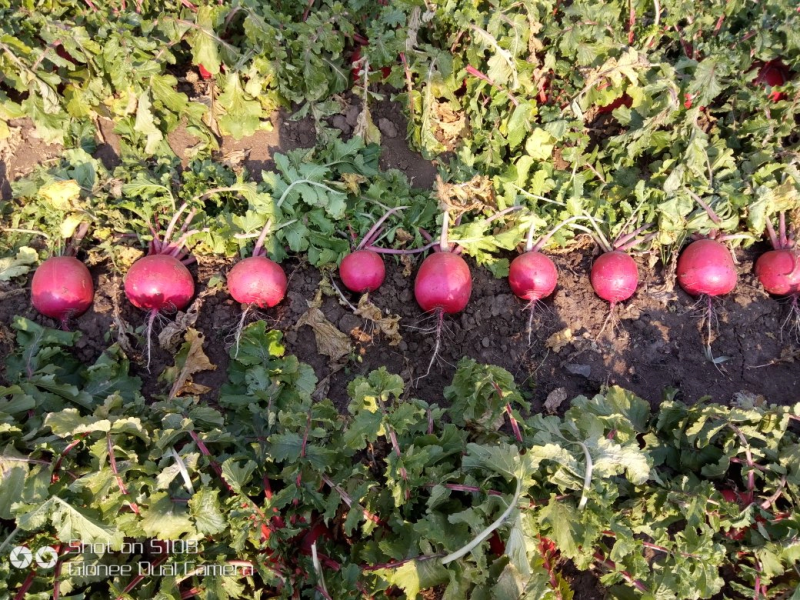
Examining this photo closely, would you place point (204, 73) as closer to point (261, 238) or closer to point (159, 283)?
point (261, 238)

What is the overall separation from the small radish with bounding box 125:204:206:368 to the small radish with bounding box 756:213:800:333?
4047mm

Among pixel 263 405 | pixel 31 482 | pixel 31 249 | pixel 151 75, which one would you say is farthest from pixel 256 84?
pixel 31 482

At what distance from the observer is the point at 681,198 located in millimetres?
3701

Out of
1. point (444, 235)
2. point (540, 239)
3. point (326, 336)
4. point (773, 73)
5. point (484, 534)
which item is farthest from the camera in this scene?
point (773, 73)

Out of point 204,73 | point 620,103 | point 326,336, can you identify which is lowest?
point 326,336

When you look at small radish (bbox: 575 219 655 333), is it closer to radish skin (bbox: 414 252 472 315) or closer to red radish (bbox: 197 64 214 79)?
radish skin (bbox: 414 252 472 315)

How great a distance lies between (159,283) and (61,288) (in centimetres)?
59

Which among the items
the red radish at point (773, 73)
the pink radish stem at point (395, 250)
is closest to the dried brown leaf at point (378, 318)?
the pink radish stem at point (395, 250)

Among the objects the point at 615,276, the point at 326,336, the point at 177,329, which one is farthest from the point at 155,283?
the point at 615,276

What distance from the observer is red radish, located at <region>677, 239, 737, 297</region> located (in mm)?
3639

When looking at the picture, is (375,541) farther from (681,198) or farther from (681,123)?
(681,123)

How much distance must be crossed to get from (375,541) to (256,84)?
327 cm

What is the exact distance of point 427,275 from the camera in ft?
11.4

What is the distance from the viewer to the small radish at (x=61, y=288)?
324 cm
